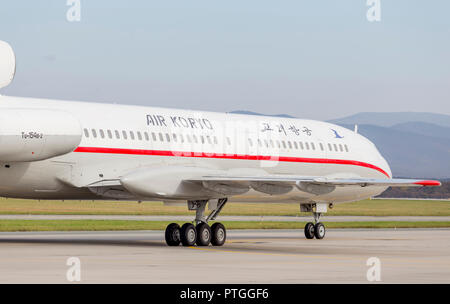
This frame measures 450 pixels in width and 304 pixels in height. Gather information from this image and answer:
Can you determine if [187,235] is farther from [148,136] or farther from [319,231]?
[319,231]

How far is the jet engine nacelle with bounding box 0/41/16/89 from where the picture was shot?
87.0 feet

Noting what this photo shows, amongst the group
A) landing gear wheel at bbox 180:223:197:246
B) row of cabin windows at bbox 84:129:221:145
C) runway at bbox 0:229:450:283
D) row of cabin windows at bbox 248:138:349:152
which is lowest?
runway at bbox 0:229:450:283

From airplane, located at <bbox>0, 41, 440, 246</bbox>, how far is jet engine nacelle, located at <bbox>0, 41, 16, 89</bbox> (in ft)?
0.09

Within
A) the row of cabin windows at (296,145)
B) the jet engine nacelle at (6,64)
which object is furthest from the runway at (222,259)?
the jet engine nacelle at (6,64)

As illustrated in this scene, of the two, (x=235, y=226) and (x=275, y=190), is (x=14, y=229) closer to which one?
(x=235, y=226)

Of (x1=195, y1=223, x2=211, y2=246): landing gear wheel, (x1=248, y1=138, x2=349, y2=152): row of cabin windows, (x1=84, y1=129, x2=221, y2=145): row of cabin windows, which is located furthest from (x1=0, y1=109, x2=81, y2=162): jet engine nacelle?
(x1=248, y1=138, x2=349, y2=152): row of cabin windows

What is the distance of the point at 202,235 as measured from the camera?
3197 centimetres

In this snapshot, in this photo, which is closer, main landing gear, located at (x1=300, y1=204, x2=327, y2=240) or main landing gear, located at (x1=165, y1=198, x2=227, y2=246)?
main landing gear, located at (x1=165, y1=198, x2=227, y2=246)

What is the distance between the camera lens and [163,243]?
35.1 metres

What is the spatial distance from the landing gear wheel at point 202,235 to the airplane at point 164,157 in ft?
0.12

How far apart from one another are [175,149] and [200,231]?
2.95 meters

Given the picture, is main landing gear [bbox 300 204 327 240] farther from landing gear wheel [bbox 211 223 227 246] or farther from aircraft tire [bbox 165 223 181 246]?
aircraft tire [bbox 165 223 181 246]
